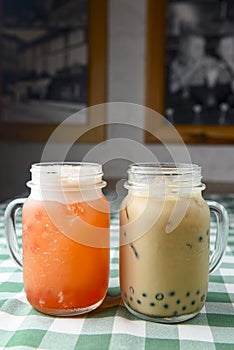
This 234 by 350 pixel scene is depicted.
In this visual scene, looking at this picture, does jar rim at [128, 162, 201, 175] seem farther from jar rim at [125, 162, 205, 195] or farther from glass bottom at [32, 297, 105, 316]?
glass bottom at [32, 297, 105, 316]

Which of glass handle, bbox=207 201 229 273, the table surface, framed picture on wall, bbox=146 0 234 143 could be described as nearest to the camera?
the table surface

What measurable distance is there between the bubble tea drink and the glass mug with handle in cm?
4

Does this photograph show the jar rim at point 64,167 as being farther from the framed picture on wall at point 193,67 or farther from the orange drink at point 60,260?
the framed picture on wall at point 193,67

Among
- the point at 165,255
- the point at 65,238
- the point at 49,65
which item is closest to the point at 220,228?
the point at 165,255

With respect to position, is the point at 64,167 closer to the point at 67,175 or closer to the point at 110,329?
the point at 67,175

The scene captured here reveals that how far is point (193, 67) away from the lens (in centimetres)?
230

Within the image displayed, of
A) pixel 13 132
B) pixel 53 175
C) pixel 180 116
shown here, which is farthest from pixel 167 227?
pixel 13 132

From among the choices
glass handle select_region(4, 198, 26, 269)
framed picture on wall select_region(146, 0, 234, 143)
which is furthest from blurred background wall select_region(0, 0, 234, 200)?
glass handle select_region(4, 198, 26, 269)

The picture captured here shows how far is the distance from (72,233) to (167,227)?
12cm

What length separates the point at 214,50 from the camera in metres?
2.28

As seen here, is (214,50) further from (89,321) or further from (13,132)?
(89,321)

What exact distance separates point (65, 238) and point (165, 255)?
128 mm

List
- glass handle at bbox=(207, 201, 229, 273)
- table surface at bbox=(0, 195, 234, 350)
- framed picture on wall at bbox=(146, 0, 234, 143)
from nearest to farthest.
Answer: table surface at bbox=(0, 195, 234, 350), glass handle at bbox=(207, 201, 229, 273), framed picture on wall at bbox=(146, 0, 234, 143)

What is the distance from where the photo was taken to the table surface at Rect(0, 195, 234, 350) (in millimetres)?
542
